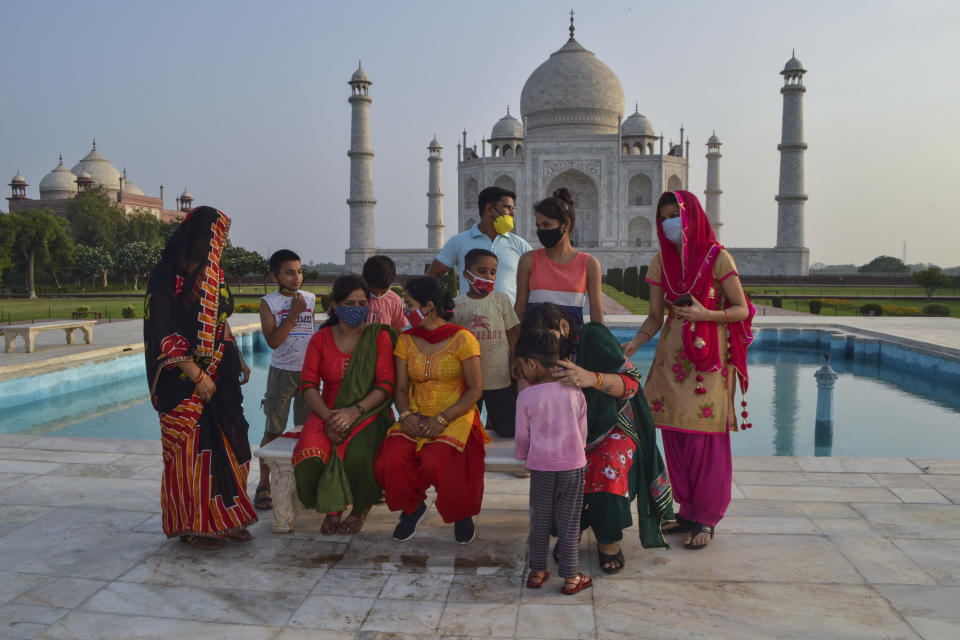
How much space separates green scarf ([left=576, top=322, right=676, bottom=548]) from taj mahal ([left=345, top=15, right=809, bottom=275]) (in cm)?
2890

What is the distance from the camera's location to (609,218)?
112ft

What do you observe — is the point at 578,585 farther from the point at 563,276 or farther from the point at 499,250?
the point at 499,250

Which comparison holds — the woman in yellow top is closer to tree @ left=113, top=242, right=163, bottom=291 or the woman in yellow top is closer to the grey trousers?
the grey trousers

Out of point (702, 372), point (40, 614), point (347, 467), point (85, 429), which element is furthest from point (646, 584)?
point (85, 429)

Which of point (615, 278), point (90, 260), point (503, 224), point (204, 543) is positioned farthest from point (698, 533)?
point (90, 260)

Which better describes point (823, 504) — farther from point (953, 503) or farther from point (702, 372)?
point (702, 372)

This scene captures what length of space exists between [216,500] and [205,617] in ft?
2.23

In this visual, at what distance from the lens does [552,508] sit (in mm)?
2693

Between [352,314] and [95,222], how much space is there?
34954mm

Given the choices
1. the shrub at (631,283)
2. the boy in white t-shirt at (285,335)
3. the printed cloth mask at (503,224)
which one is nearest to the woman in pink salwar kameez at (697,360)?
the printed cloth mask at (503,224)

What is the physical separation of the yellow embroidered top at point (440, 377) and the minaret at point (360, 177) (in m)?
29.0

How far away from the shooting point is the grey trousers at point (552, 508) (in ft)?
8.71

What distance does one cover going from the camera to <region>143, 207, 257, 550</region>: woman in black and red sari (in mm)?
2977

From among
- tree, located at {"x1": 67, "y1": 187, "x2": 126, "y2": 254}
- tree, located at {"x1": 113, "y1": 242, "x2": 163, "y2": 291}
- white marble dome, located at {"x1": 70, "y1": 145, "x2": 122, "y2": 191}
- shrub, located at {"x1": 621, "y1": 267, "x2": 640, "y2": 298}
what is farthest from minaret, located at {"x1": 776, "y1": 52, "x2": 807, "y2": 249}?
white marble dome, located at {"x1": 70, "y1": 145, "x2": 122, "y2": 191}
